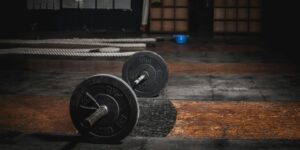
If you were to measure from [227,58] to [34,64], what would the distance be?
357 centimetres

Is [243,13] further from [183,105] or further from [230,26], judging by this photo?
[183,105]

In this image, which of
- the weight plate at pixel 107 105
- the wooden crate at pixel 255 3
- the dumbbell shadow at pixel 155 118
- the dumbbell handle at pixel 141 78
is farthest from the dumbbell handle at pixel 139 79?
the wooden crate at pixel 255 3

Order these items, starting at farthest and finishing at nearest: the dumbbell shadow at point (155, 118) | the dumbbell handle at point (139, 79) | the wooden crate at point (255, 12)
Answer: the wooden crate at point (255, 12) → the dumbbell handle at point (139, 79) → the dumbbell shadow at point (155, 118)

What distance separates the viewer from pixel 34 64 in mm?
7316

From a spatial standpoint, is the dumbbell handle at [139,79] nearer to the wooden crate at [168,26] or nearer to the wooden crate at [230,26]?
the wooden crate at [168,26]

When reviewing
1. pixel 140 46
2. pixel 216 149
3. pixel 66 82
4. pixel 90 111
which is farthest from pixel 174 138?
pixel 140 46

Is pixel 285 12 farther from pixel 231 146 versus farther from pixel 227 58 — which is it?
pixel 231 146

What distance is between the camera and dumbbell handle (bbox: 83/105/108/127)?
2.96m

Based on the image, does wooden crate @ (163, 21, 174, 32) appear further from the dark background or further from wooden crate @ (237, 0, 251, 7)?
wooden crate @ (237, 0, 251, 7)

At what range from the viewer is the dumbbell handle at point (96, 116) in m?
2.96

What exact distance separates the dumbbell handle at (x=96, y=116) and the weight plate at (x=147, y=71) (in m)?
1.52

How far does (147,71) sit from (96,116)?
1701 mm

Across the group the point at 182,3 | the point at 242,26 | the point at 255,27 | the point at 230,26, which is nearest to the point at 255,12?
the point at 255,27

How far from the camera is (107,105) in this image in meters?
3.17
